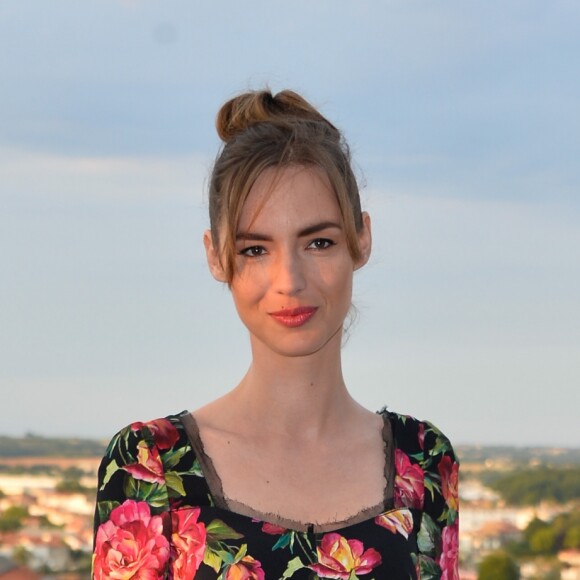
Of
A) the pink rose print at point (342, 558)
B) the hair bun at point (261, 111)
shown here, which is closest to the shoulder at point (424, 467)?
the pink rose print at point (342, 558)

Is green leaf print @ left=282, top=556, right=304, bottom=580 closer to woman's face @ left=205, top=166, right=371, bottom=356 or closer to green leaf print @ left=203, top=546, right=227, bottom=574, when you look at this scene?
green leaf print @ left=203, top=546, right=227, bottom=574

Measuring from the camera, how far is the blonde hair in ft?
12.8

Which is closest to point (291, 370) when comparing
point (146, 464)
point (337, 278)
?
A: point (337, 278)

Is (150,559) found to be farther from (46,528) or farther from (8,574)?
(46,528)

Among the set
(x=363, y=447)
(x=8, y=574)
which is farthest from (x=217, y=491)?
(x=8, y=574)

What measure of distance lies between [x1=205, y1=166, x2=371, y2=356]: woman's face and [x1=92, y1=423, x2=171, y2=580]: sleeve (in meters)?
0.56

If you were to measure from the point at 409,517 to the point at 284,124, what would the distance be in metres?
A: 1.46

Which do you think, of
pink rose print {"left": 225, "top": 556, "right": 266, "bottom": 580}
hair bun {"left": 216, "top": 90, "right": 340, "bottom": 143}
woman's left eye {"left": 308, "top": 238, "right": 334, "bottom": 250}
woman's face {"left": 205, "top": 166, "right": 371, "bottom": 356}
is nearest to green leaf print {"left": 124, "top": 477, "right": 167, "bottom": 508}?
pink rose print {"left": 225, "top": 556, "right": 266, "bottom": 580}

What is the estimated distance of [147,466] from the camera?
12.7ft

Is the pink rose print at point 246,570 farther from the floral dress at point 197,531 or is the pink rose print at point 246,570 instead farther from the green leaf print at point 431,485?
the green leaf print at point 431,485

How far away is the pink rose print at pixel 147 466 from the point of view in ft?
12.7

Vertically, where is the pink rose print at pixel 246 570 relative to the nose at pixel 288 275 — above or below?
below

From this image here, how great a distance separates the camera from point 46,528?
22.4 metres

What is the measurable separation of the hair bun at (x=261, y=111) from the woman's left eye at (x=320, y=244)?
0.49 meters
